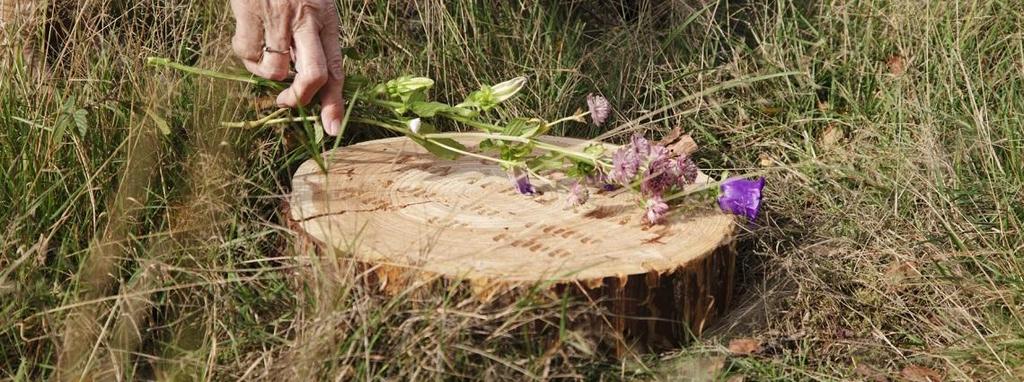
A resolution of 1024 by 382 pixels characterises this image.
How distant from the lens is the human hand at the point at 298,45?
234 centimetres

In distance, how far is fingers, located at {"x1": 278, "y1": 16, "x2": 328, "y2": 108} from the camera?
2350 mm

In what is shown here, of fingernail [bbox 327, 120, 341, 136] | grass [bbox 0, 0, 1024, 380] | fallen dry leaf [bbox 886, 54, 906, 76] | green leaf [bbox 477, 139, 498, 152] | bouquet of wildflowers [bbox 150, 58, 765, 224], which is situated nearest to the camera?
grass [bbox 0, 0, 1024, 380]

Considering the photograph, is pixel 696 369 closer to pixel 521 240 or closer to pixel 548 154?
pixel 521 240

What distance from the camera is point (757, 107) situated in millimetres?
3379

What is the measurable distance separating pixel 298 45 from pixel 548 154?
0.74 metres

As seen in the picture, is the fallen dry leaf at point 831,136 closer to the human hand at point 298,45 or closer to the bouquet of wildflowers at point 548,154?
the bouquet of wildflowers at point 548,154

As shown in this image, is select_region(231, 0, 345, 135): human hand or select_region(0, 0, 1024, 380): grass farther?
select_region(231, 0, 345, 135): human hand

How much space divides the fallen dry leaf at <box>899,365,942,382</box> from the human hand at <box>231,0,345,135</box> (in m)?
1.42

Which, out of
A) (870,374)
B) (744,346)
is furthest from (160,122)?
(870,374)

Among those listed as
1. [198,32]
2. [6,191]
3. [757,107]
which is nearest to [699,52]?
[757,107]

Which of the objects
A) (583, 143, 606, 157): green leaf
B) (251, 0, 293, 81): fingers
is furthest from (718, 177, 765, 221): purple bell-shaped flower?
(251, 0, 293, 81): fingers

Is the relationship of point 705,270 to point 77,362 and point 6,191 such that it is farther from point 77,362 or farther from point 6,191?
point 6,191

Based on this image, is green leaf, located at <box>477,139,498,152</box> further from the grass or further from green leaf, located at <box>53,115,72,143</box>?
green leaf, located at <box>53,115,72,143</box>

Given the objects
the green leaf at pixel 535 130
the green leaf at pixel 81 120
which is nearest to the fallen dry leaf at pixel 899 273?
the green leaf at pixel 535 130
